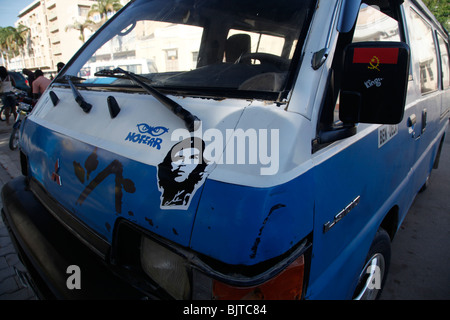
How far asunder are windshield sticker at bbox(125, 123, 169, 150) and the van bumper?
0.58m

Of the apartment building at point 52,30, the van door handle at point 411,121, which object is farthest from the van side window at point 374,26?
the apartment building at point 52,30

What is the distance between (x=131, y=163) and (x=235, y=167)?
1.58ft

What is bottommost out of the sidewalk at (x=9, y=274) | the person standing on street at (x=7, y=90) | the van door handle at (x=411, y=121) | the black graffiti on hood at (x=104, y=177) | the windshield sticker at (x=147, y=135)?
the sidewalk at (x=9, y=274)

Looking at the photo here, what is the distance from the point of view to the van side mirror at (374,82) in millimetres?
1015

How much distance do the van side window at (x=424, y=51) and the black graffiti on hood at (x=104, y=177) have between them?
2.19m

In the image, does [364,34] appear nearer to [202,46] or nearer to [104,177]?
[202,46]

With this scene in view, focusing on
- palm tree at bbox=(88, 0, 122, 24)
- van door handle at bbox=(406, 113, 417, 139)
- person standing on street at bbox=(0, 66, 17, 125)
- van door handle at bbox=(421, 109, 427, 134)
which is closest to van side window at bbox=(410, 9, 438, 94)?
van door handle at bbox=(421, 109, 427, 134)

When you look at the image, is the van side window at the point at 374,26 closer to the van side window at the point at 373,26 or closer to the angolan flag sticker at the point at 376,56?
the van side window at the point at 373,26

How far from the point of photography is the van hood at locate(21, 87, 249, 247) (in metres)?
1.02

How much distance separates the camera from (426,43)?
261cm

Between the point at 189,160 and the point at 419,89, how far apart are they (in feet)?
7.01

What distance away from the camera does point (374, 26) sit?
165 centimetres
